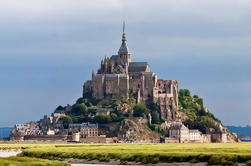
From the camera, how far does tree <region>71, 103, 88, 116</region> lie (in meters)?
191

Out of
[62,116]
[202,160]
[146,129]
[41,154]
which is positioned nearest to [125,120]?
[146,129]

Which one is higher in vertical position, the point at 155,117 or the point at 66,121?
the point at 155,117

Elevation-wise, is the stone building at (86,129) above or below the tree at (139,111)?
below

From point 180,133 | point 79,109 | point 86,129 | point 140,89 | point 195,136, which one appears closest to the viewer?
point 180,133

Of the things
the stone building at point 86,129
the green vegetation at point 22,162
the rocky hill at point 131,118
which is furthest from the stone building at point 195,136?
the green vegetation at point 22,162

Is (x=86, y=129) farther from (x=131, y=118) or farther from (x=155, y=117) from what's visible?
(x=155, y=117)

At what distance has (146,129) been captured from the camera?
184 metres

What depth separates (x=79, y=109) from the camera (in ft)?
630

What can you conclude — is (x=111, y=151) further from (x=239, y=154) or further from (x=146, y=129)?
(x=146, y=129)

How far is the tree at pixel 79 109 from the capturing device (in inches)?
7505

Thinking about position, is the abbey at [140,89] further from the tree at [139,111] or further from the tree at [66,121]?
the tree at [66,121]

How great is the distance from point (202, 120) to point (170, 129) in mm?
13208

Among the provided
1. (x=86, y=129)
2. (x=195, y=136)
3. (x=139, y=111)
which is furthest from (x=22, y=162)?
(x=139, y=111)

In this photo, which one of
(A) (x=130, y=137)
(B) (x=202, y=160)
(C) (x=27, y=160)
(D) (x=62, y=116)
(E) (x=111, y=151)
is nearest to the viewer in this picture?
(C) (x=27, y=160)
